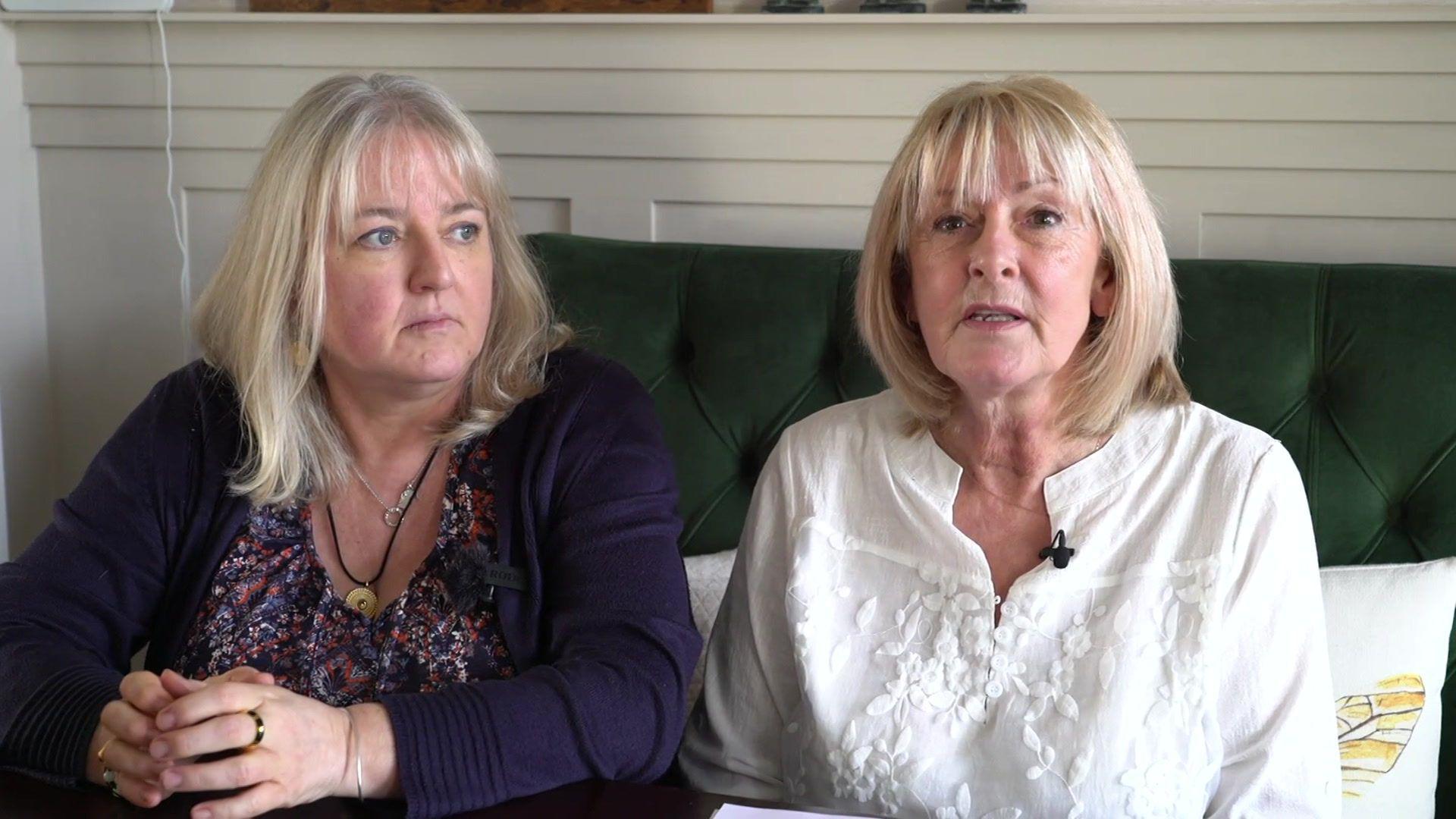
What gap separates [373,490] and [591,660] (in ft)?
1.40

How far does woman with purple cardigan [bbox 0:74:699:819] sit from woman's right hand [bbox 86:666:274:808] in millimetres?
26

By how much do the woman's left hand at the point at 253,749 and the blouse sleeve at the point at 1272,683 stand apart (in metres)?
0.84

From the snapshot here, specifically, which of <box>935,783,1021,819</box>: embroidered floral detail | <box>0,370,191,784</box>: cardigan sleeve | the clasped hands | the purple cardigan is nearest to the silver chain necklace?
the purple cardigan

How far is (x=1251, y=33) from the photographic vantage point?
1921mm

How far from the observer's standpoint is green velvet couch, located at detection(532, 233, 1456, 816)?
5.48 feet

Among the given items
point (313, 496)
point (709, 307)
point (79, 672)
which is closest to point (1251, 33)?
point (709, 307)

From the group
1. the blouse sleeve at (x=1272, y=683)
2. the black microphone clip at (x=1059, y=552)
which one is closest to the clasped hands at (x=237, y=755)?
the black microphone clip at (x=1059, y=552)

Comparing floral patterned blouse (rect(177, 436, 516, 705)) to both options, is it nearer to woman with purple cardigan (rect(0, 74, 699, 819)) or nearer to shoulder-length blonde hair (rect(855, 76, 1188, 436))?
woman with purple cardigan (rect(0, 74, 699, 819))

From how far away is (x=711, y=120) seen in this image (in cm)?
215

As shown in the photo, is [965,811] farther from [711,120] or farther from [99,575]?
[711,120]

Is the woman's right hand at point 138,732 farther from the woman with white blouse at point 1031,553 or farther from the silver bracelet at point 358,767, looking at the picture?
the woman with white blouse at point 1031,553

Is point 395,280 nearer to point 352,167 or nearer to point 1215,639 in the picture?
point 352,167

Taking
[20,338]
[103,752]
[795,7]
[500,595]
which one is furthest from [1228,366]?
[20,338]

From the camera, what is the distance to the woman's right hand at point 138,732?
1212 mm
